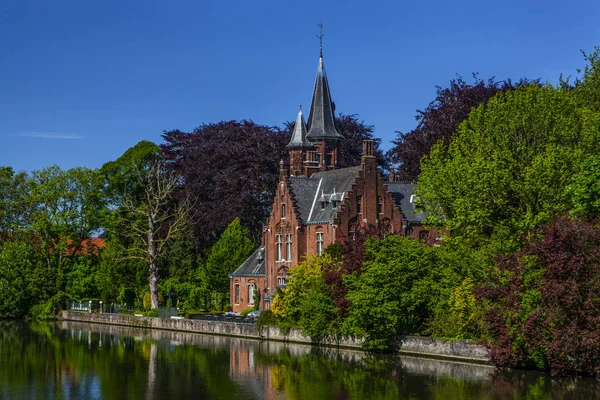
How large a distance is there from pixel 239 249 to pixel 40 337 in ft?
55.4

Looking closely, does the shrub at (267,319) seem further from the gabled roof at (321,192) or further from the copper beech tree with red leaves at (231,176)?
the copper beech tree with red leaves at (231,176)

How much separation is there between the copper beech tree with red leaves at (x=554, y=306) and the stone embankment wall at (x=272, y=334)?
2.64 meters

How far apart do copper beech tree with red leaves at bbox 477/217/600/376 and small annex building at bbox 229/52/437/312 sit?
66.7 ft

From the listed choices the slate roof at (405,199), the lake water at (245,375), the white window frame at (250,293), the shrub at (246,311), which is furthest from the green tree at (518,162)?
the white window frame at (250,293)

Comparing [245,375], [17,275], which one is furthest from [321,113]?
[245,375]

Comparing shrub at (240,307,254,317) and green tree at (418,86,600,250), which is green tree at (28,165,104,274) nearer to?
shrub at (240,307,254,317)

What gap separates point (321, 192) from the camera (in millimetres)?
61625

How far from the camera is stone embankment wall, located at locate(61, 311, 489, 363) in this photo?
38406 mm

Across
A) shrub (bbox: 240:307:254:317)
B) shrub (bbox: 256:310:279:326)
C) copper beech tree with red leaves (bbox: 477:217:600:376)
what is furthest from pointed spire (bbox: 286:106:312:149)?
copper beech tree with red leaves (bbox: 477:217:600:376)

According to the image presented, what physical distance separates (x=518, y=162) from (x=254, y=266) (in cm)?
2502

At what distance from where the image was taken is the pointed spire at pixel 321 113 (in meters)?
68.4

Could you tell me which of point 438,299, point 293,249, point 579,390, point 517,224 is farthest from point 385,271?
point 293,249

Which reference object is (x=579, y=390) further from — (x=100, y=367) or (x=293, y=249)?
(x=293, y=249)

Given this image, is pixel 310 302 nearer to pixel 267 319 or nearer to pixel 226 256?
pixel 267 319
